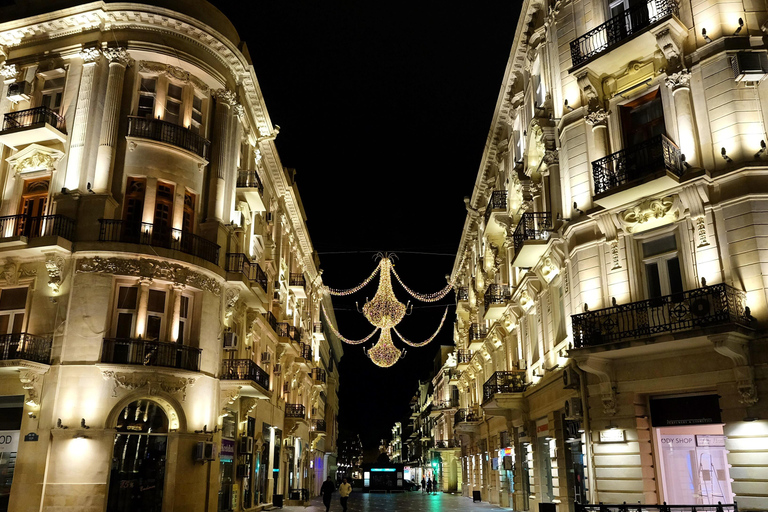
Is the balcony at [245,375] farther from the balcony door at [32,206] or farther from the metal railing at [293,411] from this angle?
the metal railing at [293,411]

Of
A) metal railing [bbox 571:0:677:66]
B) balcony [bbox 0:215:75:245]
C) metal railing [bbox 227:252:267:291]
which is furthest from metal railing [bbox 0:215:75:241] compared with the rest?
metal railing [bbox 571:0:677:66]

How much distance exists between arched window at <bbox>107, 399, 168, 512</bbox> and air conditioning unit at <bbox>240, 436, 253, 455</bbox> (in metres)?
5.55

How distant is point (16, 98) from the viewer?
23.1m

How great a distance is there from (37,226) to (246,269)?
7.92 metres

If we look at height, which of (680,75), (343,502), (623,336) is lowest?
(343,502)

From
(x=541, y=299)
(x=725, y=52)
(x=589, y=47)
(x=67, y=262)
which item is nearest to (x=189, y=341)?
(x=67, y=262)

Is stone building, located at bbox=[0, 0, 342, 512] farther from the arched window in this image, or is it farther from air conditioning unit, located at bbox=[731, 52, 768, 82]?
air conditioning unit, located at bbox=[731, 52, 768, 82]

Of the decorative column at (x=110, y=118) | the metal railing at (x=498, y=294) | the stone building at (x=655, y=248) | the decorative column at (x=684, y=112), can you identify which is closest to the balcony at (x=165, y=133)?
the decorative column at (x=110, y=118)

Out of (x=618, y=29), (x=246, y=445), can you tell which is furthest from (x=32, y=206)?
(x=618, y=29)

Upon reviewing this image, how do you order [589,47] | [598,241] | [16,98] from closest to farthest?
[598,241] → [589,47] → [16,98]

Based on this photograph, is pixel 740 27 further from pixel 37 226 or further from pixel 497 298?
pixel 37 226

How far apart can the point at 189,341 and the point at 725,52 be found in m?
19.1

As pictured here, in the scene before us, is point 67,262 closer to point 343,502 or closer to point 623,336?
point 343,502

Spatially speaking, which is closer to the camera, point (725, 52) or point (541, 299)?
point (725, 52)
